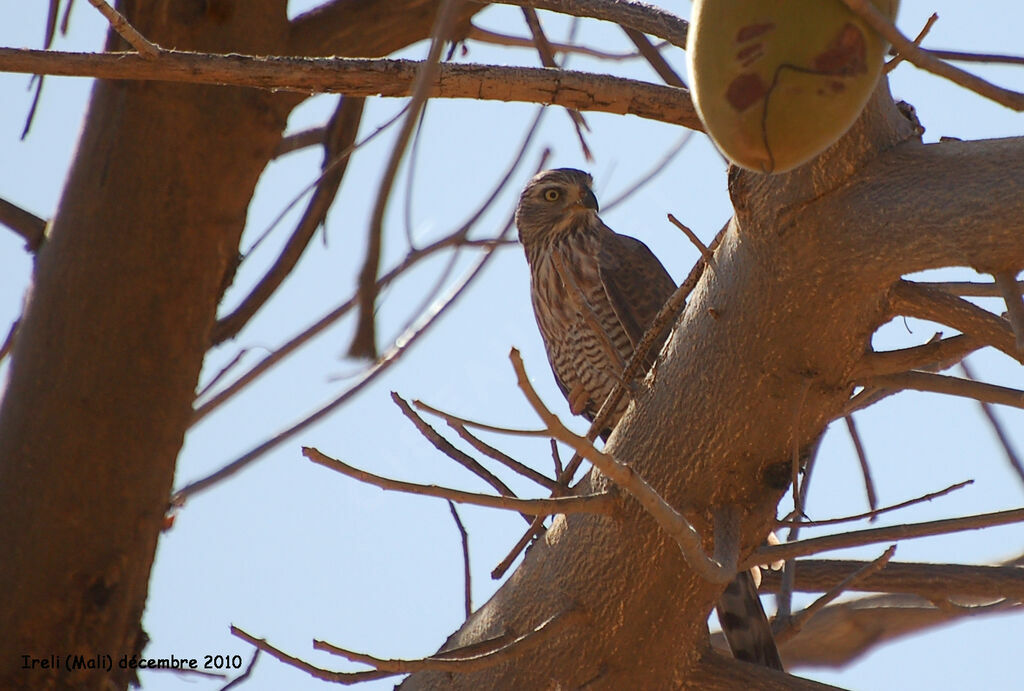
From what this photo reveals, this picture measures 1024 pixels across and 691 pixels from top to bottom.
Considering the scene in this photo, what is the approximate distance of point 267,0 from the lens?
311 cm

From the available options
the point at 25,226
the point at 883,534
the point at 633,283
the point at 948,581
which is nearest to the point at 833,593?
the point at 948,581

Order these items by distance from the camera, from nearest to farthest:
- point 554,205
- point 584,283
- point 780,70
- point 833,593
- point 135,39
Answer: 1. point 780,70
2. point 135,39
3. point 833,593
4. point 584,283
5. point 554,205

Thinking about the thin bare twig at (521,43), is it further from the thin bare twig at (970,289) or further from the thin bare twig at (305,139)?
the thin bare twig at (970,289)

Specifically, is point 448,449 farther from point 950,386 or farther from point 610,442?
point 950,386

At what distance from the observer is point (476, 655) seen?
2156 millimetres

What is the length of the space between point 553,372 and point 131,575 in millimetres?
2858

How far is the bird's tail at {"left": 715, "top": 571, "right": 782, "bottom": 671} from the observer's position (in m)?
3.04

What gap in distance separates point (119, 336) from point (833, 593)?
1.78 metres

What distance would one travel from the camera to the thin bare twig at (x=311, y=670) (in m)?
1.96

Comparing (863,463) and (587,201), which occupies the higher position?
(587,201)

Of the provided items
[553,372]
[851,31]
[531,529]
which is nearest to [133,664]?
[531,529]

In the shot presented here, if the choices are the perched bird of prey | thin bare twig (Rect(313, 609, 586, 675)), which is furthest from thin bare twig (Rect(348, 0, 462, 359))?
the perched bird of prey

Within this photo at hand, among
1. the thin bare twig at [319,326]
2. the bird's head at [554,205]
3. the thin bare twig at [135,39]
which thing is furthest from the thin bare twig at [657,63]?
the bird's head at [554,205]

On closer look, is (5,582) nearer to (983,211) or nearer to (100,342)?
(100,342)
